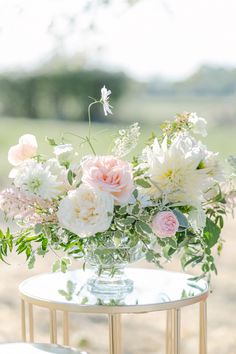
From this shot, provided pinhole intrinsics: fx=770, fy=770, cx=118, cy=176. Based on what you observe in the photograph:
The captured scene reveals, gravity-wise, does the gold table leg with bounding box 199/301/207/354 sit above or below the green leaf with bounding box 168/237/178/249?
below

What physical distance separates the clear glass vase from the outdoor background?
118 inches

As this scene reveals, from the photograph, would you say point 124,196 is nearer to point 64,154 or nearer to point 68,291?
point 64,154

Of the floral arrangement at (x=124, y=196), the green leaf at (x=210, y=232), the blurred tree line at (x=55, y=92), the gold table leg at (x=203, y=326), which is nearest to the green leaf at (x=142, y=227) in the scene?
the floral arrangement at (x=124, y=196)

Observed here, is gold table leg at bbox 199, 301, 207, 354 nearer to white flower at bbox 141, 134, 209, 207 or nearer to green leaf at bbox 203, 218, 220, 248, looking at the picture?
green leaf at bbox 203, 218, 220, 248

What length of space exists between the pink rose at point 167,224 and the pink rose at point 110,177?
3.2 inches

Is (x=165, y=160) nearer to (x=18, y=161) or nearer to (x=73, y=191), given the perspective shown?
(x=73, y=191)

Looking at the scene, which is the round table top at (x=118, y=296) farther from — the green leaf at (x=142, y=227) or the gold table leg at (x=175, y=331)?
the green leaf at (x=142, y=227)

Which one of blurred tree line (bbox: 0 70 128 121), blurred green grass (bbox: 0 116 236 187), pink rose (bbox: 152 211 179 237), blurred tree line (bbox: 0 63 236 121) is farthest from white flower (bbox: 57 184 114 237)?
blurred tree line (bbox: 0 70 128 121)

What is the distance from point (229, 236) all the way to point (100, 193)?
Result: 377 cm

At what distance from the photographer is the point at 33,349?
1.66 meters

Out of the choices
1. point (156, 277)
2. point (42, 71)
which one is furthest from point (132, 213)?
point (42, 71)

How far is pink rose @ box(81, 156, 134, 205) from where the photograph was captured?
1.57m

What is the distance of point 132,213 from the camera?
1609mm

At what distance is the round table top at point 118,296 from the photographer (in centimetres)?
175
